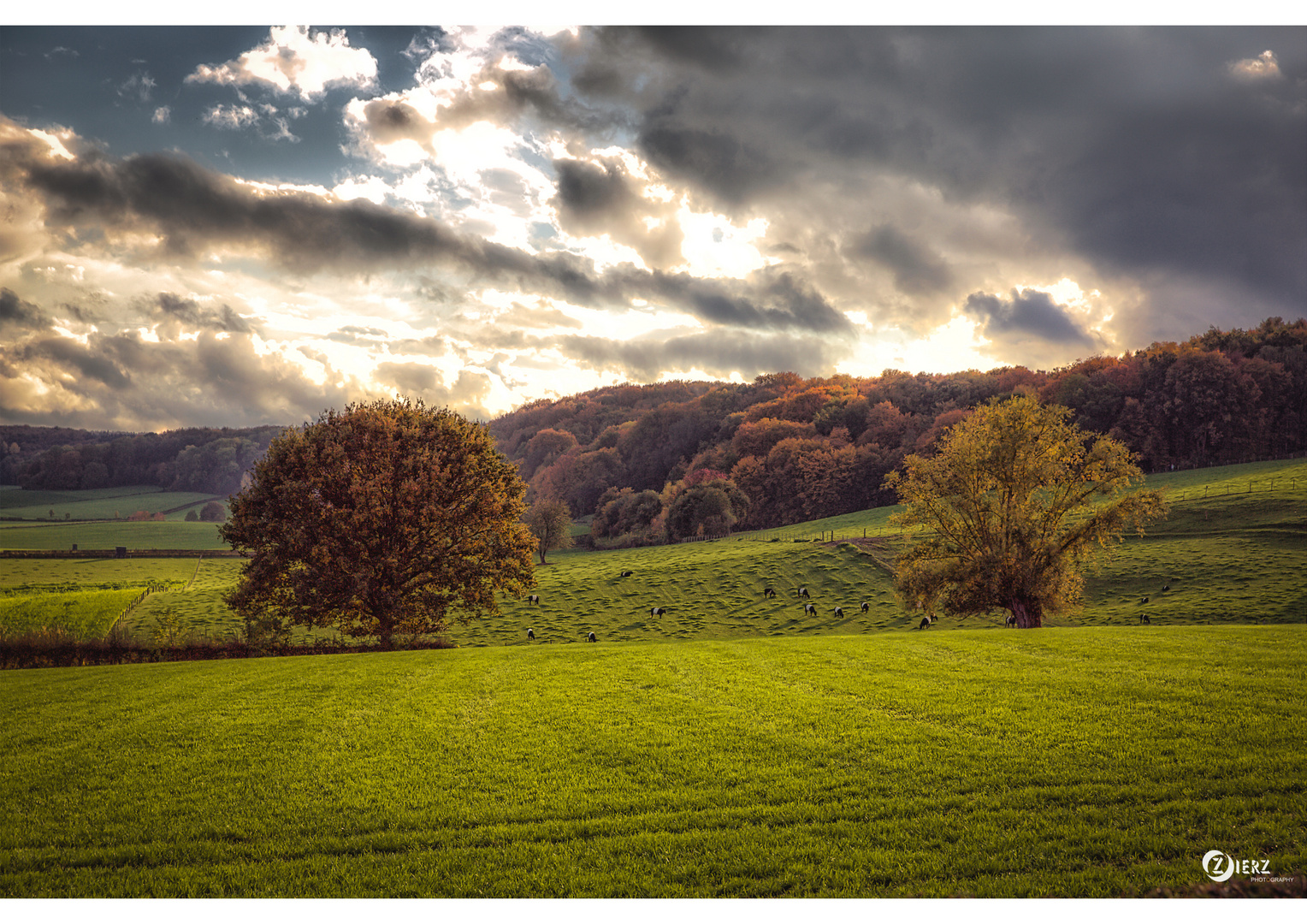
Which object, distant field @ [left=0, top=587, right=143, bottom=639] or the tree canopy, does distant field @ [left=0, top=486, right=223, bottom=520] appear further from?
the tree canopy

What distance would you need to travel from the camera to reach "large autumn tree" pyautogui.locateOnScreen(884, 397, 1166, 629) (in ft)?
99.3

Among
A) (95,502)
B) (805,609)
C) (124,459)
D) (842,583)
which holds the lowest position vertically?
(805,609)

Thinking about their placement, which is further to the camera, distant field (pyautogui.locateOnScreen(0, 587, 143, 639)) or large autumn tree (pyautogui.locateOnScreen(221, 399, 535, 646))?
distant field (pyautogui.locateOnScreen(0, 587, 143, 639))

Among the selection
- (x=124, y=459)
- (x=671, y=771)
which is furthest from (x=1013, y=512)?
(x=124, y=459)

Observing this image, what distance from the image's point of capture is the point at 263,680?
53.7ft

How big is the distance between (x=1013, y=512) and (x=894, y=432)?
7432 centimetres

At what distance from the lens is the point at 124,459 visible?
5842 inches

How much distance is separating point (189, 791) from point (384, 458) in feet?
74.2

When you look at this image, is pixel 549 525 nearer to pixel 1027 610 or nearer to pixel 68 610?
pixel 68 610

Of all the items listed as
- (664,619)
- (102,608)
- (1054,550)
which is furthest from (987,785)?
(102,608)

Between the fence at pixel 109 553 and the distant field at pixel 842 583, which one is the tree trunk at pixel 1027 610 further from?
the fence at pixel 109 553

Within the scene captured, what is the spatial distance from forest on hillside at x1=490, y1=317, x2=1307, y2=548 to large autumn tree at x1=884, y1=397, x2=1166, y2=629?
50.8 m

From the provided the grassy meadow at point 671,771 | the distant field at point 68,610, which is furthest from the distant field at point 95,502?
the grassy meadow at point 671,771

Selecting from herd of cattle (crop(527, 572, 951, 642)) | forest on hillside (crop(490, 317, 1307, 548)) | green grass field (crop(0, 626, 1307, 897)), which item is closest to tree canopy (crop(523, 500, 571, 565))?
forest on hillside (crop(490, 317, 1307, 548))
